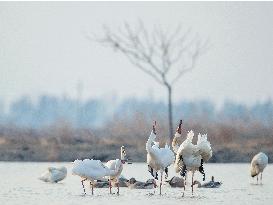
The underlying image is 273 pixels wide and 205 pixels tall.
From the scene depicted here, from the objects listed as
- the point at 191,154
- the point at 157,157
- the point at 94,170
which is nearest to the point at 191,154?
the point at 191,154

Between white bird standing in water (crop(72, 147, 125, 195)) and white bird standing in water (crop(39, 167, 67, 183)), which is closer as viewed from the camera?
white bird standing in water (crop(72, 147, 125, 195))

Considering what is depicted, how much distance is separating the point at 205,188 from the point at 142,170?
190 inches

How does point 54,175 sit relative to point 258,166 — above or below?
below

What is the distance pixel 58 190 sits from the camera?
1393cm

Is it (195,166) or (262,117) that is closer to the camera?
(195,166)

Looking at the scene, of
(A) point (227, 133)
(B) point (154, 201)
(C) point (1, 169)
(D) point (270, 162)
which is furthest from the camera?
(A) point (227, 133)

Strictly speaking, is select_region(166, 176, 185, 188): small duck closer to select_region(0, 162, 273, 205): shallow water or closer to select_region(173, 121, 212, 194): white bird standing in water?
select_region(0, 162, 273, 205): shallow water

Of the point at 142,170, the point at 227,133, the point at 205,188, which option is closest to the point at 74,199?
the point at 205,188

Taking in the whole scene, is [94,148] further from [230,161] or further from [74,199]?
[74,199]

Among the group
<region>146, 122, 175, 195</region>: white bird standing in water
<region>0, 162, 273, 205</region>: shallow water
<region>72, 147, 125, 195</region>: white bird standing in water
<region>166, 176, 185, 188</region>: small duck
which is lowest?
<region>0, 162, 273, 205</region>: shallow water

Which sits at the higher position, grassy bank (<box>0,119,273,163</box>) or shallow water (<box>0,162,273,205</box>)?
grassy bank (<box>0,119,273,163</box>)

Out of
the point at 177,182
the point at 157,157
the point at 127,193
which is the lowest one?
the point at 127,193

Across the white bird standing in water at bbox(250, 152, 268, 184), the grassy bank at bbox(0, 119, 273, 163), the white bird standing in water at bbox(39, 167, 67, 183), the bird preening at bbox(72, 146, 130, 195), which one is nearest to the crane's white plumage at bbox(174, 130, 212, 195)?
the bird preening at bbox(72, 146, 130, 195)

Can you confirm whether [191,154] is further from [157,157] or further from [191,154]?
[157,157]
